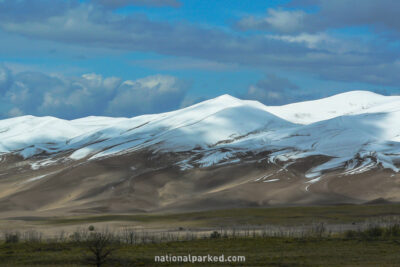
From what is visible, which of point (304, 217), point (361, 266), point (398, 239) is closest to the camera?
point (361, 266)

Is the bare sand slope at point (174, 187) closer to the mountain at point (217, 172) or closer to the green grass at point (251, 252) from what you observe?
the mountain at point (217, 172)

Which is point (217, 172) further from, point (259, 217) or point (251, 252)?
point (251, 252)

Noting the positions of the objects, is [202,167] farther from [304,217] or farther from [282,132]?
[304,217]

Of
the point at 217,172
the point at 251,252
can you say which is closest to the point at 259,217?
the point at 251,252

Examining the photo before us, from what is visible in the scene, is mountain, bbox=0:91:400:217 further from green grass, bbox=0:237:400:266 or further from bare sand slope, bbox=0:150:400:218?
green grass, bbox=0:237:400:266

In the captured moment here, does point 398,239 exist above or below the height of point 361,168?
below

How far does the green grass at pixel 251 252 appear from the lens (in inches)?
1492

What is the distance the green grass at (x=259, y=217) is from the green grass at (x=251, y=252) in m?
31.9

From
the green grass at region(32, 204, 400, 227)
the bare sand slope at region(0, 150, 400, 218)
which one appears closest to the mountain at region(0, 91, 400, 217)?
the bare sand slope at region(0, 150, 400, 218)

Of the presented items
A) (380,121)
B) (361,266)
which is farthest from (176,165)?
(361,266)

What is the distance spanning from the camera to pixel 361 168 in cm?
14062

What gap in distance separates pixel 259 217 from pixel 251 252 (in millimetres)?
48098

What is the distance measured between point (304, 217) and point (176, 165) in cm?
7310

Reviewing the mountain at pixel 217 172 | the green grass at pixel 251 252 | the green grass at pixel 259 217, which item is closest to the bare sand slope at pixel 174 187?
the mountain at pixel 217 172
